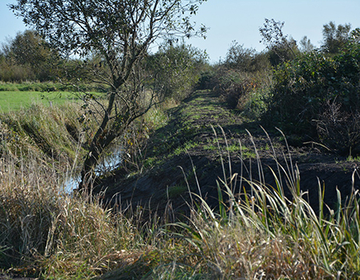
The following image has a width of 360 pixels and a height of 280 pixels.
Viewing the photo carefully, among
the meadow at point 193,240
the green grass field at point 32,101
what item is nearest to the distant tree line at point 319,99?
the meadow at point 193,240

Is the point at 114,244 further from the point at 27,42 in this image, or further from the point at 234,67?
the point at 234,67

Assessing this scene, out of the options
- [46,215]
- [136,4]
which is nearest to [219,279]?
[46,215]

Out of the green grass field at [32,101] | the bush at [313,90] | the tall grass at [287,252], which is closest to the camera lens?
the tall grass at [287,252]

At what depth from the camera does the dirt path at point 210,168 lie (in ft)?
16.1

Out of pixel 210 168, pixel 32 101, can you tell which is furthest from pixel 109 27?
pixel 32 101

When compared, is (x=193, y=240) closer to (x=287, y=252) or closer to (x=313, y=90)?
(x=287, y=252)

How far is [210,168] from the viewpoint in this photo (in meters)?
6.30

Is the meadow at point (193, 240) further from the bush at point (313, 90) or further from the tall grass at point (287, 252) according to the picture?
the bush at point (313, 90)

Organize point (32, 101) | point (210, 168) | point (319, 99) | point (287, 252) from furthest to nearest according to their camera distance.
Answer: point (32, 101)
point (319, 99)
point (210, 168)
point (287, 252)

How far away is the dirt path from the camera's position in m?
4.90

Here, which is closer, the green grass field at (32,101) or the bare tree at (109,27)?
the bare tree at (109,27)

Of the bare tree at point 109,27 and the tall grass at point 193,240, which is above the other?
the bare tree at point 109,27

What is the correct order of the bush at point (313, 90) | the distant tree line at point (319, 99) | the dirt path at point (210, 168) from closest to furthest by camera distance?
1. the dirt path at point (210, 168)
2. the distant tree line at point (319, 99)
3. the bush at point (313, 90)

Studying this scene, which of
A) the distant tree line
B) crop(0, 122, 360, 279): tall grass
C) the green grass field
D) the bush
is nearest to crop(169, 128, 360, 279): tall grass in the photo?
crop(0, 122, 360, 279): tall grass
